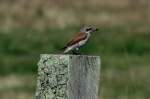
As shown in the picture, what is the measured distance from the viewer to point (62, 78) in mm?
4863

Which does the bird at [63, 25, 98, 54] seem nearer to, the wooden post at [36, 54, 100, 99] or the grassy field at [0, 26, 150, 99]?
the grassy field at [0, 26, 150, 99]

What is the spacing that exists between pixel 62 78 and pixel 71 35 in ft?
54.2

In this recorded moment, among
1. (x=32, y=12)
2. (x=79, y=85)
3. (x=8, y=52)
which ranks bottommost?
(x=79, y=85)

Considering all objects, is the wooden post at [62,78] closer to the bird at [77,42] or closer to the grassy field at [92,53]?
the bird at [77,42]

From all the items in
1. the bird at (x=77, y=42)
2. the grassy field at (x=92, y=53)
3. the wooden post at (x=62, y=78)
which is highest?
the grassy field at (x=92, y=53)

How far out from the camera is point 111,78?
13.6 m

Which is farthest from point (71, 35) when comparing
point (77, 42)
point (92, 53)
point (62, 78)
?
point (62, 78)

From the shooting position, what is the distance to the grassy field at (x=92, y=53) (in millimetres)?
13102

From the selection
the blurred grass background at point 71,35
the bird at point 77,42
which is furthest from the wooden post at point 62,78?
the blurred grass background at point 71,35

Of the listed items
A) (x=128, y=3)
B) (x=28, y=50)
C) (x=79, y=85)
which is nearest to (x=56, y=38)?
(x=28, y=50)

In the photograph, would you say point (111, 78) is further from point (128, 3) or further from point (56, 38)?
point (128, 3)

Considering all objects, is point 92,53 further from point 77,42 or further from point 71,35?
point 77,42

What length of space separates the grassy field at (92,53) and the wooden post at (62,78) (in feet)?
12.3

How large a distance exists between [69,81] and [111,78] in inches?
347
